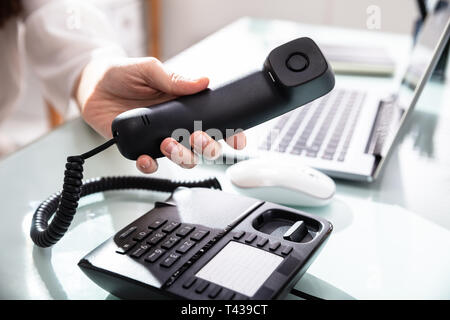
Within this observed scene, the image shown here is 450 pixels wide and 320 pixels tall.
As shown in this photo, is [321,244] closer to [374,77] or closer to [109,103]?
[109,103]

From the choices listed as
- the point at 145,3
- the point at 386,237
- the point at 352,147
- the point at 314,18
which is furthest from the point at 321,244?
the point at 145,3

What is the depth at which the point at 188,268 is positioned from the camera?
1.16 ft

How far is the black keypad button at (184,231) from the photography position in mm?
391

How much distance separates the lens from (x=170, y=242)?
1.25 ft

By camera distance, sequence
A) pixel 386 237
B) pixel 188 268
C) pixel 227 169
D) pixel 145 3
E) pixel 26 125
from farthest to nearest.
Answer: pixel 145 3, pixel 26 125, pixel 227 169, pixel 386 237, pixel 188 268

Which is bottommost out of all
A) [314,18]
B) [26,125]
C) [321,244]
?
[26,125]

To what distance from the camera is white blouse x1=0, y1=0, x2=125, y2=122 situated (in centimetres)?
75

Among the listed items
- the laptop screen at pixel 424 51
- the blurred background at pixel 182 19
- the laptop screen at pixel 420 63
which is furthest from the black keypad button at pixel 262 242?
the blurred background at pixel 182 19

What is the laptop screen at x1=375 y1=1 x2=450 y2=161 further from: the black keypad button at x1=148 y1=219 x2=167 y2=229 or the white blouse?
the white blouse

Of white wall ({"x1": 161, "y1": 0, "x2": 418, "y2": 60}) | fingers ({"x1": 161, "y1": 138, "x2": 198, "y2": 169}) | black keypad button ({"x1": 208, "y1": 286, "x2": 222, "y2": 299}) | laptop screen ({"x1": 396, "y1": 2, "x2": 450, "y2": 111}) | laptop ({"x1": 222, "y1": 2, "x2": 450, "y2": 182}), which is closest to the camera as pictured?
black keypad button ({"x1": 208, "y1": 286, "x2": 222, "y2": 299})

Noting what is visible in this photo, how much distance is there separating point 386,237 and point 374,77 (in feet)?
1.70

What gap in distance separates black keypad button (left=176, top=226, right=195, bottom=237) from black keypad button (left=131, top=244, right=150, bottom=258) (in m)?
0.03

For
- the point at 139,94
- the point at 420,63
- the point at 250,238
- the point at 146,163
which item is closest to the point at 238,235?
the point at 250,238

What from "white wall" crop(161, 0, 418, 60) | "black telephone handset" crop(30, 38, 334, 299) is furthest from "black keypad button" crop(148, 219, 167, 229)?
"white wall" crop(161, 0, 418, 60)
